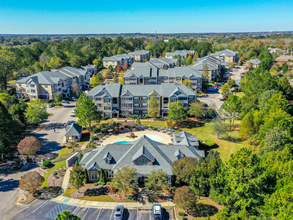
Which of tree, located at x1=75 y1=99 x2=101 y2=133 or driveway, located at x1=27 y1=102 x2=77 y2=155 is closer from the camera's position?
driveway, located at x1=27 y1=102 x2=77 y2=155

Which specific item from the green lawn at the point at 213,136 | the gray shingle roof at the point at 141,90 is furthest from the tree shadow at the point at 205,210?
the gray shingle roof at the point at 141,90

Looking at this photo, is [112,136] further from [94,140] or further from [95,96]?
[95,96]

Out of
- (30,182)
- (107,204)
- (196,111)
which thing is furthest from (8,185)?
(196,111)

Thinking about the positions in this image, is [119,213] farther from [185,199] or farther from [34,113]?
[34,113]

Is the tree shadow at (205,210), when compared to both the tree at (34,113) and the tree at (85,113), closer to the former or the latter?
the tree at (85,113)

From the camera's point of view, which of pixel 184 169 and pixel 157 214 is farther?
pixel 184 169

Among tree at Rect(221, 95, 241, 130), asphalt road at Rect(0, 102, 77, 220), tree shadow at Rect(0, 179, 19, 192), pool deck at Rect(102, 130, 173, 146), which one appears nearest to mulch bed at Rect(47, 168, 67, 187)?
asphalt road at Rect(0, 102, 77, 220)

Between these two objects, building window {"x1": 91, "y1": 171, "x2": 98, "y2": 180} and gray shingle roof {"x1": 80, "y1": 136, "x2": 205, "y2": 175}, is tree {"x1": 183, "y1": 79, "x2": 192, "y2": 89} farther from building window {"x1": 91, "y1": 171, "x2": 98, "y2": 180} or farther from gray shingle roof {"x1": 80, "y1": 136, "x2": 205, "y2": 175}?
building window {"x1": 91, "y1": 171, "x2": 98, "y2": 180}
